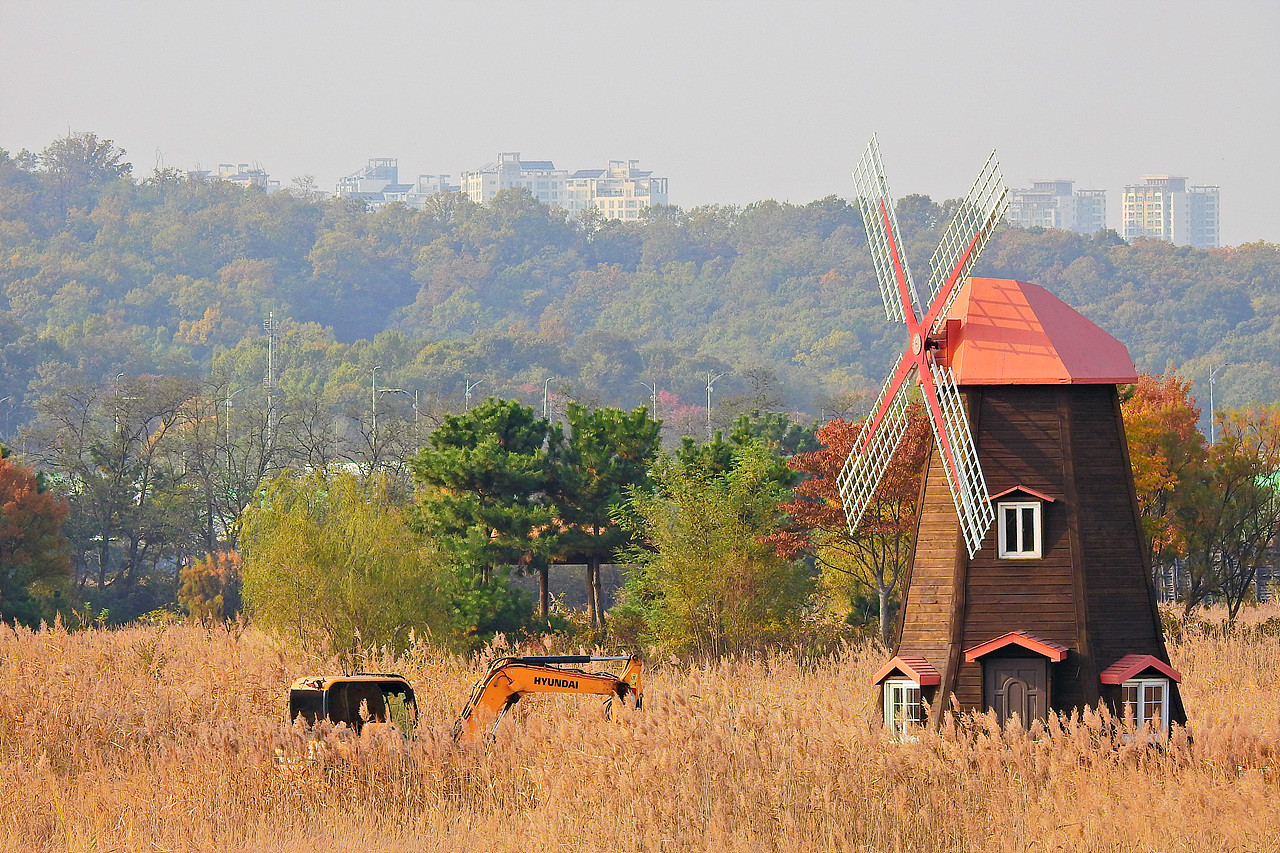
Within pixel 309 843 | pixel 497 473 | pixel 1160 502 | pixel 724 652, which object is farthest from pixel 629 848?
pixel 1160 502

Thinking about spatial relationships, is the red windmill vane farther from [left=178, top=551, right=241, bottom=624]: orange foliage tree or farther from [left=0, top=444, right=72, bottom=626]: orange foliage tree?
[left=178, top=551, right=241, bottom=624]: orange foliage tree

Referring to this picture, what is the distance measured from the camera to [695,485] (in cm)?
3250

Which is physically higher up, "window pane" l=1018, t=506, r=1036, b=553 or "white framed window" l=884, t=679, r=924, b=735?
"window pane" l=1018, t=506, r=1036, b=553

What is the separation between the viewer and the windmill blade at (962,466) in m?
18.0

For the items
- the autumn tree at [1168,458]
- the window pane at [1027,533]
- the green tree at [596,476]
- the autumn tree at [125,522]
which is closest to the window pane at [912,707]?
the window pane at [1027,533]

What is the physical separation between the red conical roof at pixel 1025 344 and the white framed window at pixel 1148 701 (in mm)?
3387

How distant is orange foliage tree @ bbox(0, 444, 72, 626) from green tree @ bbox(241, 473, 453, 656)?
9.77m

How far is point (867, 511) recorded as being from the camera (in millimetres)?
Result: 31844

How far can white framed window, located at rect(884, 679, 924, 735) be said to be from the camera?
1833 centimetres

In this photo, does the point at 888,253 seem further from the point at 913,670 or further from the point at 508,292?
the point at 508,292

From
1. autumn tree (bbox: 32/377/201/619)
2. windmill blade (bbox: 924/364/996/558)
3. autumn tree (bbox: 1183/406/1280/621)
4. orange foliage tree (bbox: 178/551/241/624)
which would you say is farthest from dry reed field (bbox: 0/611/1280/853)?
autumn tree (bbox: 32/377/201/619)

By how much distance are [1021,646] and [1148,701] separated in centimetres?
156

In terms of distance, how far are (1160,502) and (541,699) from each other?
23211mm

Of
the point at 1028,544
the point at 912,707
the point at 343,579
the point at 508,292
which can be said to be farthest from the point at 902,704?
the point at 508,292
